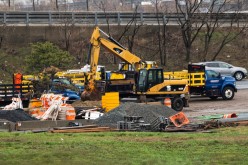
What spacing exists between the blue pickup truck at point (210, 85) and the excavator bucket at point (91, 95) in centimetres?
627

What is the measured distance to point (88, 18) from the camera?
61875 mm

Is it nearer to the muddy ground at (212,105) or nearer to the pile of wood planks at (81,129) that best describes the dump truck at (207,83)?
the muddy ground at (212,105)

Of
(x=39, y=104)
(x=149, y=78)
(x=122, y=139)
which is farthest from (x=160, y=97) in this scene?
(x=122, y=139)

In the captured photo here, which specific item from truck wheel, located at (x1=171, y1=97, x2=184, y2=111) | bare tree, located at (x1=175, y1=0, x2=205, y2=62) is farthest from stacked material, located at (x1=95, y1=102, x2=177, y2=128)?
bare tree, located at (x1=175, y1=0, x2=205, y2=62)

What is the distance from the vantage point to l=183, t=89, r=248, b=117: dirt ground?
32.1 meters

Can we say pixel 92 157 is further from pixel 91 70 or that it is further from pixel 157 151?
pixel 91 70

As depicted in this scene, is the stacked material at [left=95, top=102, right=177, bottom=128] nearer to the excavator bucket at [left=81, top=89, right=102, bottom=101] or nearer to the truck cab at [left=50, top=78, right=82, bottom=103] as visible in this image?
the excavator bucket at [left=81, top=89, right=102, bottom=101]

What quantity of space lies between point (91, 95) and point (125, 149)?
63.4 ft

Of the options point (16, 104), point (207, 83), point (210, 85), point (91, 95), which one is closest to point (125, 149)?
point (16, 104)

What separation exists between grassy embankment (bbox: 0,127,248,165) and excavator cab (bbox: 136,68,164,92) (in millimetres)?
13347

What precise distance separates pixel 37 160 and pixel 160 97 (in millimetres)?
20336

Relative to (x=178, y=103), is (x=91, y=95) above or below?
above

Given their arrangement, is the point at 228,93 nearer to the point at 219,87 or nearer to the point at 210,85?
the point at 219,87

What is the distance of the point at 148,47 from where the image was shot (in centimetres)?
6062
